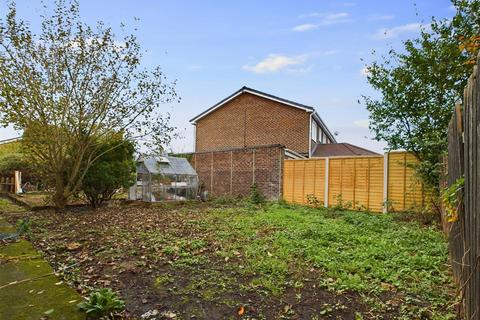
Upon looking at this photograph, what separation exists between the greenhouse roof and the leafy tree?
170 cm

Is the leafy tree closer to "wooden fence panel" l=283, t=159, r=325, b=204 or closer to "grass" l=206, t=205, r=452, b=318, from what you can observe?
"grass" l=206, t=205, r=452, b=318

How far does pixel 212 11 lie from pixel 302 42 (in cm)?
353

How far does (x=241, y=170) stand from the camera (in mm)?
15695

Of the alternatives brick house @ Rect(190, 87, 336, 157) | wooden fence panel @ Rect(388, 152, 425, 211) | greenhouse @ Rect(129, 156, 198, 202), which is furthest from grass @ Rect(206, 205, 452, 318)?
brick house @ Rect(190, 87, 336, 157)

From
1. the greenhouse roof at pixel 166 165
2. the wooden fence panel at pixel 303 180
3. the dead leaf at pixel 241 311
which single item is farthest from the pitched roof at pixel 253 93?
the dead leaf at pixel 241 311

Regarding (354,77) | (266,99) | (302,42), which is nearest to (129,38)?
(302,42)

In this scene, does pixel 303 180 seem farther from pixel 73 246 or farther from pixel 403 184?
pixel 73 246

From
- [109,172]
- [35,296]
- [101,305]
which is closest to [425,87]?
[101,305]

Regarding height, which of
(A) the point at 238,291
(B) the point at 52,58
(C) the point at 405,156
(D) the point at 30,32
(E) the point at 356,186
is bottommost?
(A) the point at 238,291

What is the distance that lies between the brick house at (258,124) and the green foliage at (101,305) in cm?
1480

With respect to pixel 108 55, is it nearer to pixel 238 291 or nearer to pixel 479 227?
pixel 238 291

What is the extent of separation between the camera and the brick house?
18.0 m

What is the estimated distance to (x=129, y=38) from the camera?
9.27 metres

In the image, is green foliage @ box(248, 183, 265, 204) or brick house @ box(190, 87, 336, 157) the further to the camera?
brick house @ box(190, 87, 336, 157)
